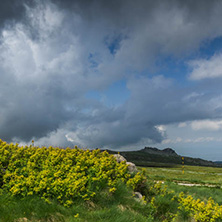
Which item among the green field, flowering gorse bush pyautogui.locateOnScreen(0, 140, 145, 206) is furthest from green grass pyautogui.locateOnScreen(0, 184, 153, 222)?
the green field

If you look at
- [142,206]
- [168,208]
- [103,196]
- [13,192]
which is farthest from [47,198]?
[168,208]

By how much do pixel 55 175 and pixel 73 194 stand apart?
3.25 feet

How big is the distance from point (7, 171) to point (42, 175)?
178cm

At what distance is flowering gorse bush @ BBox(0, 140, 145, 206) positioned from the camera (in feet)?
24.7

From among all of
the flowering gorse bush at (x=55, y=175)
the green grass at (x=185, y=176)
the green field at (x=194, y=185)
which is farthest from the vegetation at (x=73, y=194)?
the green grass at (x=185, y=176)

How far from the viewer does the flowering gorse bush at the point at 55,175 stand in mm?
7535

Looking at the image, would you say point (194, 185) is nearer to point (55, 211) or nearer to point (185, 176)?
point (55, 211)

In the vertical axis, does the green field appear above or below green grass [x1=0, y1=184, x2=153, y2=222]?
below

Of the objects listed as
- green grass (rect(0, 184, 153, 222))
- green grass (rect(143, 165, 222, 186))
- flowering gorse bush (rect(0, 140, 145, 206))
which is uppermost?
flowering gorse bush (rect(0, 140, 145, 206))

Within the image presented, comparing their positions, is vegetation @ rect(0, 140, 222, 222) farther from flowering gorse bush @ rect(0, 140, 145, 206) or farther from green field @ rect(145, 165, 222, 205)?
green field @ rect(145, 165, 222, 205)

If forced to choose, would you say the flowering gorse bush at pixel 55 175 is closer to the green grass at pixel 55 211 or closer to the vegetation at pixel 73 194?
the vegetation at pixel 73 194

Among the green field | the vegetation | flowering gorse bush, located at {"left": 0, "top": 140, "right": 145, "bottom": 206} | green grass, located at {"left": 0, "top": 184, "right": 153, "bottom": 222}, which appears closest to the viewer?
green grass, located at {"left": 0, "top": 184, "right": 153, "bottom": 222}

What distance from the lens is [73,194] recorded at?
24.6 ft

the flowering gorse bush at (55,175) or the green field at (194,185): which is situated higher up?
the flowering gorse bush at (55,175)
